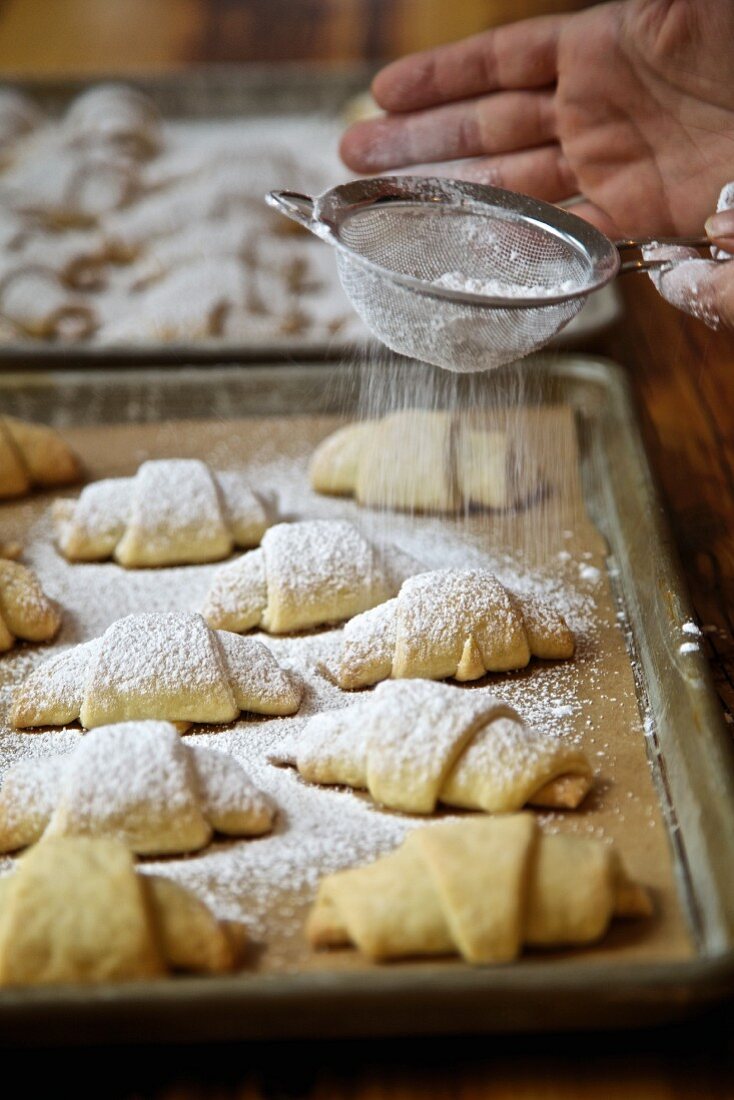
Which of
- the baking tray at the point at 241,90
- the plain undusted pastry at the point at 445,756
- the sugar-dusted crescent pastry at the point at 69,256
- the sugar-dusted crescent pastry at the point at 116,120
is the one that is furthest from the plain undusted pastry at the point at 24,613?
the baking tray at the point at 241,90

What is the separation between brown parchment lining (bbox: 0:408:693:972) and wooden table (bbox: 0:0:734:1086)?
0.08m

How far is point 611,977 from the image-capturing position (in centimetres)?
87

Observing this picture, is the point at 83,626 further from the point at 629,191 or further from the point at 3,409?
the point at 629,191

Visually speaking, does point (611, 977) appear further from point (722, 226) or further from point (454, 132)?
point (454, 132)

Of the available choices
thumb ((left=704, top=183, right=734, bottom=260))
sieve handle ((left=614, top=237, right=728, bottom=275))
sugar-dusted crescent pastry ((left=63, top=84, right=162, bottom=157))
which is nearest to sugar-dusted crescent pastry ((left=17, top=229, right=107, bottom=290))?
sugar-dusted crescent pastry ((left=63, top=84, right=162, bottom=157))

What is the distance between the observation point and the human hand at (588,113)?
5.14ft

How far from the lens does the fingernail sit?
1.24 m

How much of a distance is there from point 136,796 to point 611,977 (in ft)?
1.47

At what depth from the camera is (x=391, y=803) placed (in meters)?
1.15

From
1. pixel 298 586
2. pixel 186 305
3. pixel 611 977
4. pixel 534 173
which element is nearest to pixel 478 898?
pixel 611 977

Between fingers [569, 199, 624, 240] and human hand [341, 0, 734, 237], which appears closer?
human hand [341, 0, 734, 237]

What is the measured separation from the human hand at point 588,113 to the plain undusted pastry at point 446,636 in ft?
2.12

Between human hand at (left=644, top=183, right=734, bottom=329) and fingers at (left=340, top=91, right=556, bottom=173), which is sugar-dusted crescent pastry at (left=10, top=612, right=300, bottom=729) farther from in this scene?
fingers at (left=340, top=91, right=556, bottom=173)

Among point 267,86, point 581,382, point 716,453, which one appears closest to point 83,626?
point 581,382
